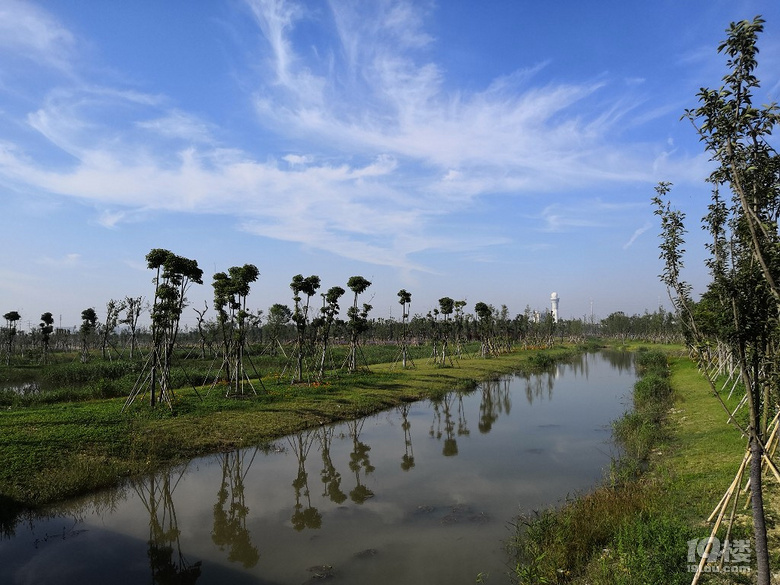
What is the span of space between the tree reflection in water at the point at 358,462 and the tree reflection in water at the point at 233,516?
9.13 ft

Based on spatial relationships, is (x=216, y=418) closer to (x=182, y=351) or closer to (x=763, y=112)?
(x=763, y=112)

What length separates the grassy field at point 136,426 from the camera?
10984mm

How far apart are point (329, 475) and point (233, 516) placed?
3.38 metres

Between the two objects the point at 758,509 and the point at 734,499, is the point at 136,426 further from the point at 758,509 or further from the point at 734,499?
the point at 758,509

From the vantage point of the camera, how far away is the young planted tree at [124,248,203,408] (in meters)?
17.7

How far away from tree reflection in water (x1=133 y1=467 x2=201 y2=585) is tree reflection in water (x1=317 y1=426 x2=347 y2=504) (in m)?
3.68

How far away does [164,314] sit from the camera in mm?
18438

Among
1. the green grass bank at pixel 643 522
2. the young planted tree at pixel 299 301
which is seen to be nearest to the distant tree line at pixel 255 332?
the young planted tree at pixel 299 301

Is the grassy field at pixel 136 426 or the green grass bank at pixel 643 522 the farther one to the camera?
the grassy field at pixel 136 426

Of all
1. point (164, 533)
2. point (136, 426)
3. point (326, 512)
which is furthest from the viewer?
point (136, 426)

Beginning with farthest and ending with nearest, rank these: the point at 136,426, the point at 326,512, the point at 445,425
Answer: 1. the point at 445,425
2. the point at 136,426
3. the point at 326,512

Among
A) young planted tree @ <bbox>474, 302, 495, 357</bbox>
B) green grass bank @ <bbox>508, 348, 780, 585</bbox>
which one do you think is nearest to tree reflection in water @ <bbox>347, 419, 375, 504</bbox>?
green grass bank @ <bbox>508, 348, 780, 585</bbox>

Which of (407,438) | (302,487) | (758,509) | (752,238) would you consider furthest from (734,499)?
(407,438)

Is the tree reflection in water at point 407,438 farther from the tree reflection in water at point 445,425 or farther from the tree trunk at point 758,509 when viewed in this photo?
the tree trunk at point 758,509
